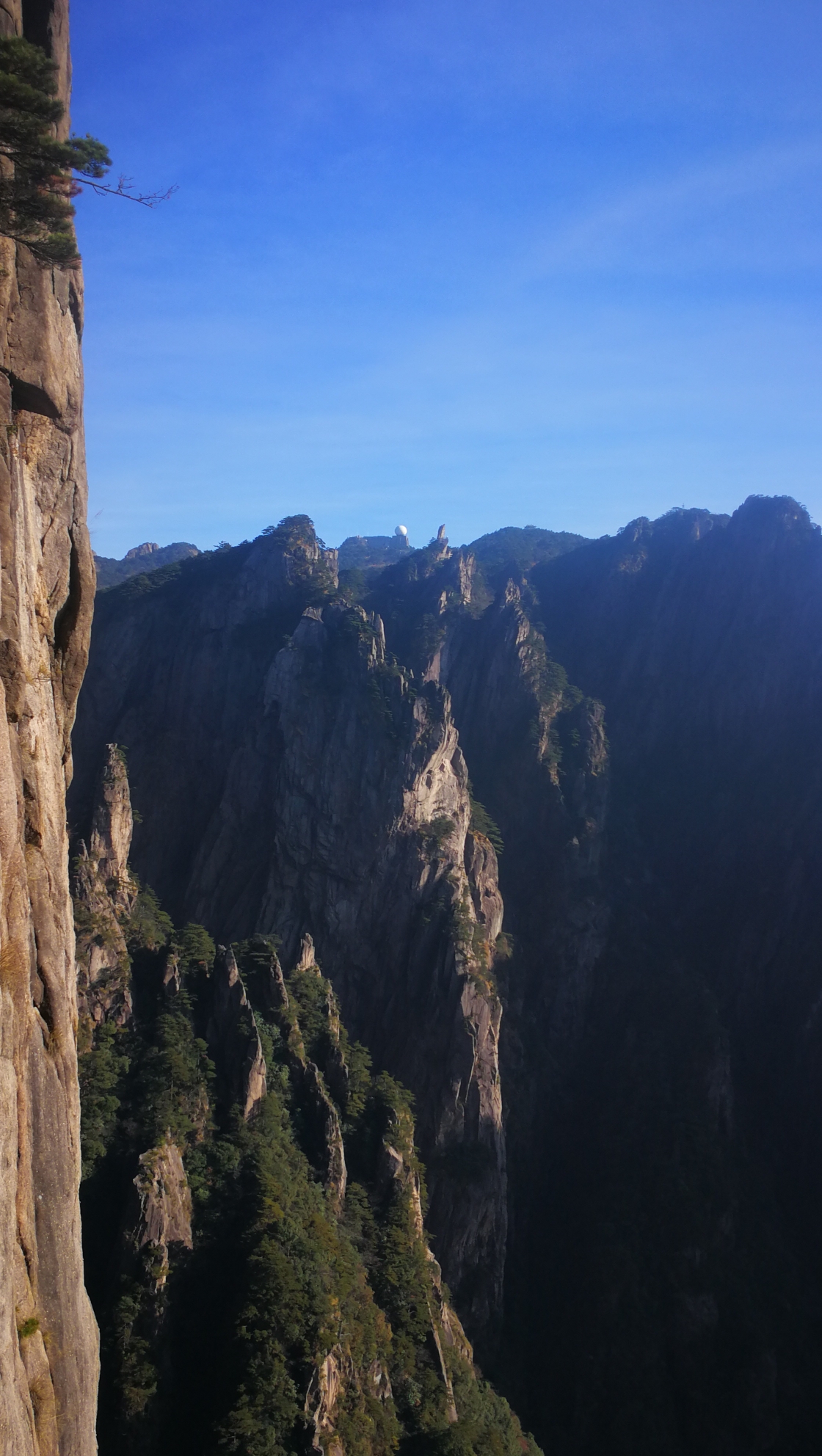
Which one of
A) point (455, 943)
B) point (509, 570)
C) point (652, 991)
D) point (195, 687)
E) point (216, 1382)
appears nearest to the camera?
point (216, 1382)

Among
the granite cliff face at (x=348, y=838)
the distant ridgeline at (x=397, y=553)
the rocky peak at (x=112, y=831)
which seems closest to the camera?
the rocky peak at (x=112, y=831)

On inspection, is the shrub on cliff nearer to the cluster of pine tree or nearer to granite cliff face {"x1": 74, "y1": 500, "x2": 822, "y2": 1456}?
Answer: the cluster of pine tree

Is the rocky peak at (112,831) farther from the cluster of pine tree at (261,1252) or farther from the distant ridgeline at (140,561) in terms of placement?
the distant ridgeline at (140,561)

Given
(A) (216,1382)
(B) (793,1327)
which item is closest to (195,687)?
(A) (216,1382)

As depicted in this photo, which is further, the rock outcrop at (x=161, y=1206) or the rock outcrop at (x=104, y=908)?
the rock outcrop at (x=104, y=908)

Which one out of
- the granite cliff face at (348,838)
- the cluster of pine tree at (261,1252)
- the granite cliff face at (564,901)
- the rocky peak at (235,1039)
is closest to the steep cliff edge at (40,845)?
the cluster of pine tree at (261,1252)

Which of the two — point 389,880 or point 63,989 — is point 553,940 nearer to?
point 389,880
